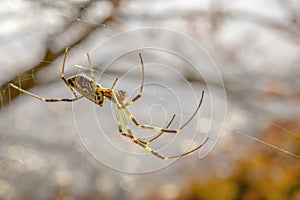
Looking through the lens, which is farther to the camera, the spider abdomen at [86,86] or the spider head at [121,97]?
the spider head at [121,97]

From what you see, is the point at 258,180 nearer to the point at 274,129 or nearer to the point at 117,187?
the point at 274,129

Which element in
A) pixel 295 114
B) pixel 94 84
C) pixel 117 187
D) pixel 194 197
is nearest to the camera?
pixel 94 84

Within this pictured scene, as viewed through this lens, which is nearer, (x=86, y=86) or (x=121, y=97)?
(x=86, y=86)

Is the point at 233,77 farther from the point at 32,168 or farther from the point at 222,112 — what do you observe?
the point at 32,168

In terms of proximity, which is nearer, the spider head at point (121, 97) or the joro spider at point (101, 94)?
the joro spider at point (101, 94)

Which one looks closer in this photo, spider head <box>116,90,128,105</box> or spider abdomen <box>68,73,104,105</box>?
spider abdomen <box>68,73,104,105</box>

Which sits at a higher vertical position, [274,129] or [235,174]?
[274,129]

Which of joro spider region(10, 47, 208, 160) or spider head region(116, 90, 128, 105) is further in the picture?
spider head region(116, 90, 128, 105)

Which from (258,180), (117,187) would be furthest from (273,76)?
(117,187)

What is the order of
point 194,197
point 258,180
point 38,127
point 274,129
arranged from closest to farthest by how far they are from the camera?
point 274,129 → point 258,180 → point 194,197 → point 38,127

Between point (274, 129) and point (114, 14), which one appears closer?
point (114, 14)

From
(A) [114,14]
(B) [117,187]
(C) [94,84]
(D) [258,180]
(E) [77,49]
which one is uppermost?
(A) [114,14]
